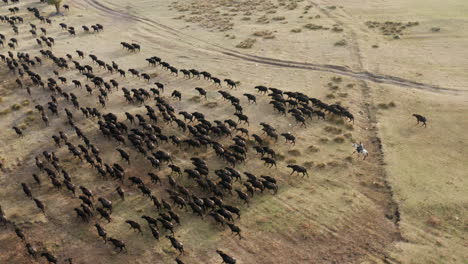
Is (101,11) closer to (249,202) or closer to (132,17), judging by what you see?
(132,17)

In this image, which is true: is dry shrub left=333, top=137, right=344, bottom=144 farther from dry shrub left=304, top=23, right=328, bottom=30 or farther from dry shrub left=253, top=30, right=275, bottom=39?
dry shrub left=304, top=23, right=328, bottom=30

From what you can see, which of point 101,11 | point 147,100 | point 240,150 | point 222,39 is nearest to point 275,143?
point 240,150

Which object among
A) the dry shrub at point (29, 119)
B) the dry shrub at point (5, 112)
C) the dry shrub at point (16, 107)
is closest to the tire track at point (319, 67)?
the dry shrub at point (16, 107)

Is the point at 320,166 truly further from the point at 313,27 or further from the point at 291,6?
the point at 291,6

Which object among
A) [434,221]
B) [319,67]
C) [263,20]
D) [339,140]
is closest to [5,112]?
[339,140]

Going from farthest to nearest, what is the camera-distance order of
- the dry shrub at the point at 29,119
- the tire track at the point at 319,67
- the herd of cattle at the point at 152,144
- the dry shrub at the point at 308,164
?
the tire track at the point at 319,67 < the dry shrub at the point at 29,119 < the dry shrub at the point at 308,164 < the herd of cattle at the point at 152,144

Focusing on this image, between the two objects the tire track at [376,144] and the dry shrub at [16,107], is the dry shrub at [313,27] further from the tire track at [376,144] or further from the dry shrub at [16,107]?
the dry shrub at [16,107]

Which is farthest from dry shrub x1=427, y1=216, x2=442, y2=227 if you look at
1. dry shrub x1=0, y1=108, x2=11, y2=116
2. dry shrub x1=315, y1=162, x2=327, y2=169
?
dry shrub x1=0, y1=108, x2=11, y2=116
